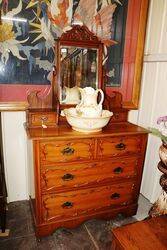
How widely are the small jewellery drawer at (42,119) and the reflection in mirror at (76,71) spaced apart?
0.18 metres

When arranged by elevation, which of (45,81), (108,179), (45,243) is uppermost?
(45,81)

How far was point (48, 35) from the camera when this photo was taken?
197 cm

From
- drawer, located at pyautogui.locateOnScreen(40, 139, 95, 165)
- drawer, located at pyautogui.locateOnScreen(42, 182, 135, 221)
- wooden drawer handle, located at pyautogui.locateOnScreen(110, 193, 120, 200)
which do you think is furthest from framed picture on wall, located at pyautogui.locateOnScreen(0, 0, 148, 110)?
wooden drawer handle, located at pyautogui.locateOnScreen(110, 193, 120, 200)

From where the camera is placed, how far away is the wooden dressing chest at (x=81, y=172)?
1708 mm

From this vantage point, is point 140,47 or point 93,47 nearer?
point 93,47

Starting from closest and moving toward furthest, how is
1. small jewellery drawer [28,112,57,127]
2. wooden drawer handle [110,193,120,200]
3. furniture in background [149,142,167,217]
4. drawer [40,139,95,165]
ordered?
furniture in background [149,142,167,217] < drawer [40,139,95,165] < small jewellery drawer [28,112,57,127] < wooden drawer handle [110,193,120,200]

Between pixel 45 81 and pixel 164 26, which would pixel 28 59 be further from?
pixel 164 26

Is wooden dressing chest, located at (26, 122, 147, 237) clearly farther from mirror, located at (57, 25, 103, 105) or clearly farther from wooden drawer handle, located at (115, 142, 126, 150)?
mirror, located at (57, 25, 103, 105)

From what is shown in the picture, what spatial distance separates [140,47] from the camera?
89.5 inches

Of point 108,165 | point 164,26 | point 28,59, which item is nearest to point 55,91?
point 28,59

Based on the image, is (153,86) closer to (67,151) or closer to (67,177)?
(67,151)

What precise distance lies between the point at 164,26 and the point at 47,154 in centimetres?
165

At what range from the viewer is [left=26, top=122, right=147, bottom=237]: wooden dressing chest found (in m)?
1.71

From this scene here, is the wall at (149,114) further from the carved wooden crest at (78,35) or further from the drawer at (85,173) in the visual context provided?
the carved wooden crest at (78,35)
